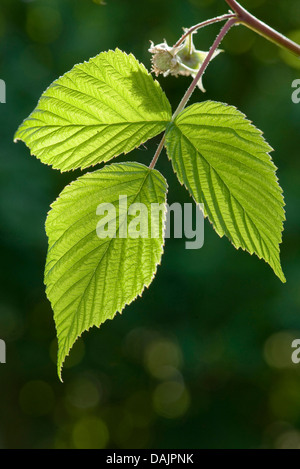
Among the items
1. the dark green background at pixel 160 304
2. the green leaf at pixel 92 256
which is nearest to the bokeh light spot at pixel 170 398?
the dark green background at pixel 160 304

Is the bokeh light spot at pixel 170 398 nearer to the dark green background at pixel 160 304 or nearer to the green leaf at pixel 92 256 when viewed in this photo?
the dark green background at pixel 160 304

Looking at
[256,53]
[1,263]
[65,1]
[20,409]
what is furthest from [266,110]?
[20,409]

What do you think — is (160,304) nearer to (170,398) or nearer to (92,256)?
(170,398)

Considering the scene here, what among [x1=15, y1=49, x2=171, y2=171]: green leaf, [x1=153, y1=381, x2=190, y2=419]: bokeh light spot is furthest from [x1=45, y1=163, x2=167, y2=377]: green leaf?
[x1=153, y1=381, x2=190, y2=419]: bokeh light spot

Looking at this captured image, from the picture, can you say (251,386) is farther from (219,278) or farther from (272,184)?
(272,184)

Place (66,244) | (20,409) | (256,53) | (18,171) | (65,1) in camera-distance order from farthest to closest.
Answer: (20,409)
(256,53)
(65,1)
(18,171)
(66,244)

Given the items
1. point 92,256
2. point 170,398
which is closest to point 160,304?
point 170,398
